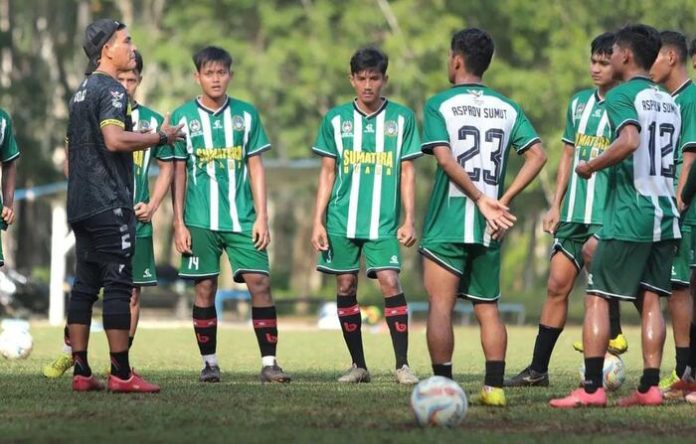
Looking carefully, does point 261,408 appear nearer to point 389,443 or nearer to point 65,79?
point 389,443

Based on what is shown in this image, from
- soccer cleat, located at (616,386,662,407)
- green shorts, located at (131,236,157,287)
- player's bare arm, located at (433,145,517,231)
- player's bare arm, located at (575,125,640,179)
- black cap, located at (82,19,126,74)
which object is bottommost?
soccer cleat, located at (616,386,662,407)

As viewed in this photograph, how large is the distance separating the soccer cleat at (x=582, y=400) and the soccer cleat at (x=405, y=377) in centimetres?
213

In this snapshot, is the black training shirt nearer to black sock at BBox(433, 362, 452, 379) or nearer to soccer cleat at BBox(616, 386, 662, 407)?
black sock at BBox(433, 362, 452, 379)

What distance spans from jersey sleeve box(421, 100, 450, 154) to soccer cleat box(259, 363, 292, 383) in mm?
2706

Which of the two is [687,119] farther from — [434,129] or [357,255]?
[357,255]

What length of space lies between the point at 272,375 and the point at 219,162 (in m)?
1.79

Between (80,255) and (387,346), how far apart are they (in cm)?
916

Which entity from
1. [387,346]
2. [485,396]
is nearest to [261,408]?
[485,396]

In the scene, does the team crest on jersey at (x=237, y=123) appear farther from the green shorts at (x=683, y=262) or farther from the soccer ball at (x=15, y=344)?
the soccer ball at (x=15, y=344)

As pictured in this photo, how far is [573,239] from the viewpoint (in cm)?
1127

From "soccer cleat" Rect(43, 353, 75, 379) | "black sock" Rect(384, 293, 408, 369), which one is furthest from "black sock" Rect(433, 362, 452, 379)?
"soccer cleat" Rect(43, 353, 75, 379)

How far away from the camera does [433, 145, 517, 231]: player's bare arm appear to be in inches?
368

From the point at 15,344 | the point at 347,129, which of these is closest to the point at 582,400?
the point at 347,129

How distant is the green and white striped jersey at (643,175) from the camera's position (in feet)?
31.2
